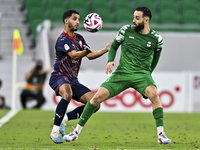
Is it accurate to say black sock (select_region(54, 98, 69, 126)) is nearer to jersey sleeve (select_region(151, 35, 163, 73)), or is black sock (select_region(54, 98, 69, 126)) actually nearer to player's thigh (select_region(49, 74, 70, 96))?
player's thigh (select_region(49, 74, 70, 96))

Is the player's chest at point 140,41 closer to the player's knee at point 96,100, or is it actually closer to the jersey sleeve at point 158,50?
the jersey sleeve at point 158,50

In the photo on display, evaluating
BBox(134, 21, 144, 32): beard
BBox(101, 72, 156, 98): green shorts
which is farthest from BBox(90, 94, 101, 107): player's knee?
BBox(134, 21, 144, 32): beard

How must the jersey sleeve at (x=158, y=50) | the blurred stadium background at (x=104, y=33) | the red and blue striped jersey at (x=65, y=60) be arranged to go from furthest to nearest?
the blurred stadium background at (x=104, y=33) → the red and blue striped jersey at (x=65, y=60) → the jersey sleeve at (x=158, y=50)

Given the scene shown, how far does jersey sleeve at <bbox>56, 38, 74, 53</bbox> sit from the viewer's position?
5.62 m

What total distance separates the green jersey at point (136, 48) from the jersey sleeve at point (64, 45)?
570 millimetres

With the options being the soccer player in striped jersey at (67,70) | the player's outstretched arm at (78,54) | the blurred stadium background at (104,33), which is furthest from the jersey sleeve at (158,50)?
the blurred stadium background at (104,33)

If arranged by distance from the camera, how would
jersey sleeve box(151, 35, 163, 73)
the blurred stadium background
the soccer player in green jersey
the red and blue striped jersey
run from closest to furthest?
the soccer player in green jersey < jersey sleeve box(151, 35, 163, 73) < the red and blue striped jersey < the blurred stadium background

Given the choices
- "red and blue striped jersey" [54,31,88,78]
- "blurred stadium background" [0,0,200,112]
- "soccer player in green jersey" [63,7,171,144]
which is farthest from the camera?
"blurred stadium background" [0,0,200,112]

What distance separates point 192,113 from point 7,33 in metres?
7.75

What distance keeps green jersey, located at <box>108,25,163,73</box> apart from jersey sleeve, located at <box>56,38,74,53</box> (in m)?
0.57

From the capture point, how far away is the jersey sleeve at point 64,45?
18.4ft

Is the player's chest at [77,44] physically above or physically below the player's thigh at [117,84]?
above

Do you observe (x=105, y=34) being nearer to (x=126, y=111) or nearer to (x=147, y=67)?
(x=126, y=111)

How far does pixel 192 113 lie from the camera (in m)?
11.9
